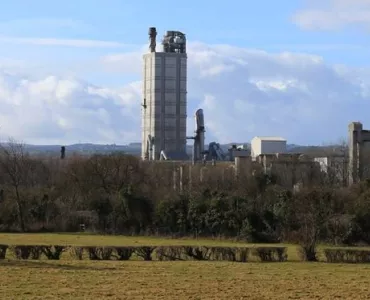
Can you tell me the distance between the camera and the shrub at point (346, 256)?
3362 centimetres

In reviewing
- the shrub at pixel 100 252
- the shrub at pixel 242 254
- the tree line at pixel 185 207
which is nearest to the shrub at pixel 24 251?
the shrub at pixel 100 252

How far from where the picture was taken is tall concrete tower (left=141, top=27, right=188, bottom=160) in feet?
378

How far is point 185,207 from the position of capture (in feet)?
180

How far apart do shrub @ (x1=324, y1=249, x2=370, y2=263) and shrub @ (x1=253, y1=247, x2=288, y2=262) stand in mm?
2178

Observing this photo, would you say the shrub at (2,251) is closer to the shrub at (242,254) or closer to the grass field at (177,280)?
the grass field at (177,280)

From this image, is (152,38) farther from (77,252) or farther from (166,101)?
(77,252)

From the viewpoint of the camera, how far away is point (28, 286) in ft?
65.6

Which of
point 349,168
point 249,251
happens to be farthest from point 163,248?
point 349,168

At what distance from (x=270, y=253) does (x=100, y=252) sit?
7.77m

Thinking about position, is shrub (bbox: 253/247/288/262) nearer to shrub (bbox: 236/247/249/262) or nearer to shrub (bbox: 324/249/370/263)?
shrub (bbox: 236/247/249/262)

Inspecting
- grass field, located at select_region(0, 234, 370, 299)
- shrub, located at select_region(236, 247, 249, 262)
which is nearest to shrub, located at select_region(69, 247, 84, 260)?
grass field, located at select_region(0, 234, 370, 299)

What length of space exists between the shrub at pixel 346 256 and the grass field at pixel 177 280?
2.60 meters

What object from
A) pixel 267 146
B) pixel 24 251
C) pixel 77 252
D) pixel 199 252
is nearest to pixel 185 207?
pixel 199 252

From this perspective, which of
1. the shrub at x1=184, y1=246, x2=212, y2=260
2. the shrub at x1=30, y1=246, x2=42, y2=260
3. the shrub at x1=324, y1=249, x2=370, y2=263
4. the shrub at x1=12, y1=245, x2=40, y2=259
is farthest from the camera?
the shrub at x1=324, y1=249, x2=370, y2=263
